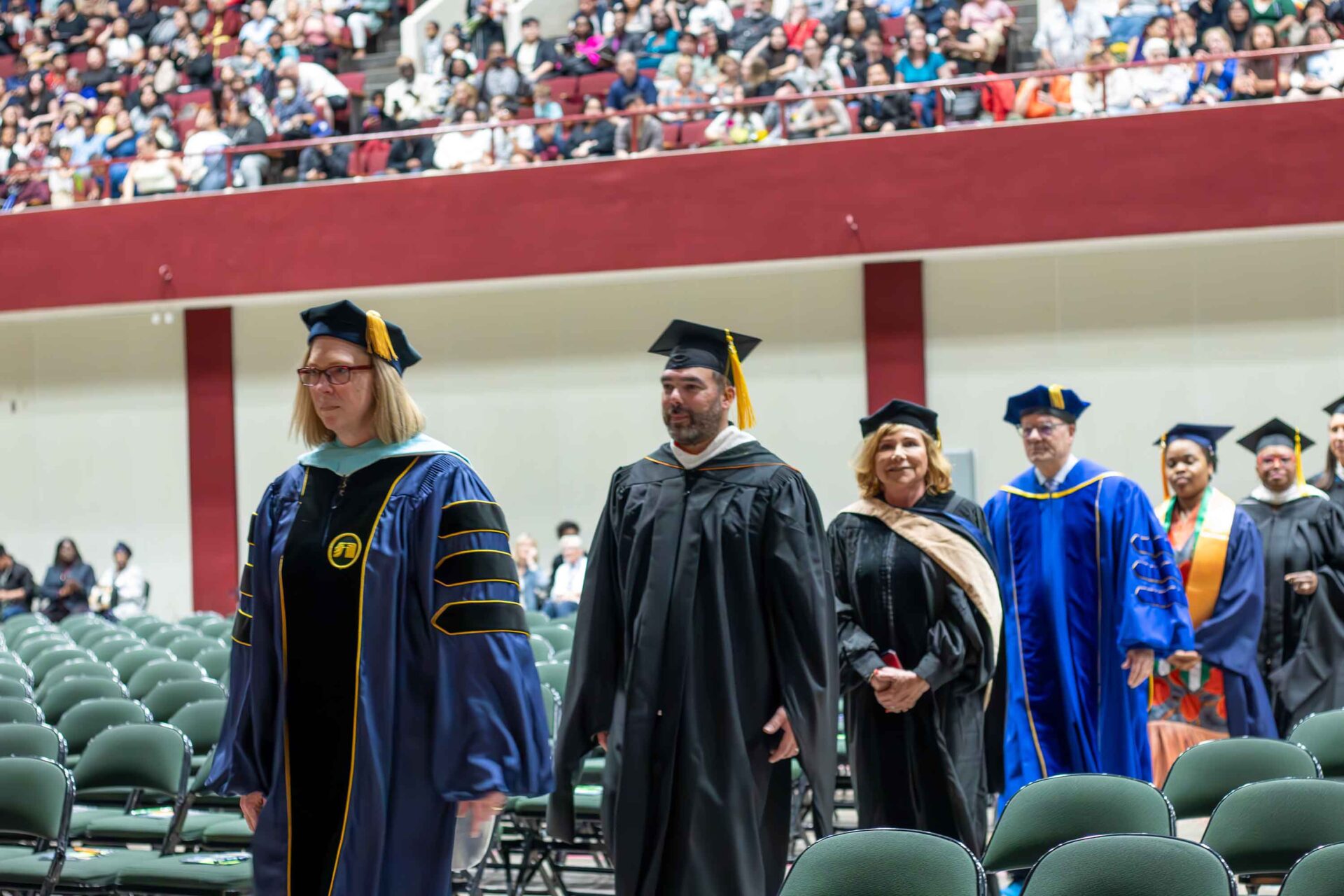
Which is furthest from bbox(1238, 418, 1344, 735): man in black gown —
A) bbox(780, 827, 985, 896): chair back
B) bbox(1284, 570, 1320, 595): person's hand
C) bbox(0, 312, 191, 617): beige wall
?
bbox(0, 312, 191, 617): beige wall

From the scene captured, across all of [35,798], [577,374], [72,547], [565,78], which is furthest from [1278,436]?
[72,547]

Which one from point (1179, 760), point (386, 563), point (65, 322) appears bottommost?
point (1179, 760)

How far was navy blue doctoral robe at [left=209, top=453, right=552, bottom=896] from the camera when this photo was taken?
3266 millimetres

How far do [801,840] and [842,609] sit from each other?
2.06m

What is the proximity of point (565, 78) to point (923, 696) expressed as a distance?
411 inches

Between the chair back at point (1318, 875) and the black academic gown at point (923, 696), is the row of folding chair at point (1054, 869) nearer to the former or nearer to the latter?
the chair back at point (1318, 875)

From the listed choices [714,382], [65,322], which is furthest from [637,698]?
[65,322]

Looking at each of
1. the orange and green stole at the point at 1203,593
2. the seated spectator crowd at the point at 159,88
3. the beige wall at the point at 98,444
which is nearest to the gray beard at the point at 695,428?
the orange and green stole at the point at 1203,593

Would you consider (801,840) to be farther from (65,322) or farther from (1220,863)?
(65,322)

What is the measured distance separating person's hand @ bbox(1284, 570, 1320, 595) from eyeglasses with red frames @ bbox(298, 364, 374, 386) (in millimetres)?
5144

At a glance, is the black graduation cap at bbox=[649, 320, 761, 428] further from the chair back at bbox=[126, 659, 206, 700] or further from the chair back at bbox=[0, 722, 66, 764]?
the chair back at bbox=[126, 659, 206, 700]

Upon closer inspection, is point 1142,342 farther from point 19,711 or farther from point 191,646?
point 19,711

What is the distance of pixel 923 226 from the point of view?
475 inches

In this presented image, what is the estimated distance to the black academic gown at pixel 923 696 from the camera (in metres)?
4.88
